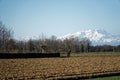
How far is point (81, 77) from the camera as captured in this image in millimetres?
21141

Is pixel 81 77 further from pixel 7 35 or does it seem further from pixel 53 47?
pixel 53 47

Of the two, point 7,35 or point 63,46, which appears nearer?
point 7,35

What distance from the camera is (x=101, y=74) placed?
22906mm

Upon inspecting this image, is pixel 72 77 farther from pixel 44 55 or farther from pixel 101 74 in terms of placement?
pixel 44 55

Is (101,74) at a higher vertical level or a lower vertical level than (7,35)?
lower

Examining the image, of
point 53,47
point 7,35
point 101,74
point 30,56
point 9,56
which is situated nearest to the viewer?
point 101,74

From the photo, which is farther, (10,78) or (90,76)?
(90,76)

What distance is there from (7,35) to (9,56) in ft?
110

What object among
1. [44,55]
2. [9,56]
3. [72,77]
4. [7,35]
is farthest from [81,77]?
[7,35]

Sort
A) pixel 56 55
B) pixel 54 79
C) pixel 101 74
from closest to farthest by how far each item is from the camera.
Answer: pixel 54 79
pixel 101 74
pixel 56 55

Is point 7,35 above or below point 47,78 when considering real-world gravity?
above

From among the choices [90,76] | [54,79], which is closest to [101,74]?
[90,76]

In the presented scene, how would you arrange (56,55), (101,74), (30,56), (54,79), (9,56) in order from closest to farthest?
(54,79), (101,74), (9,56), (30,56), (56,55)

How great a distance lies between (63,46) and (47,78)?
4185 inches
